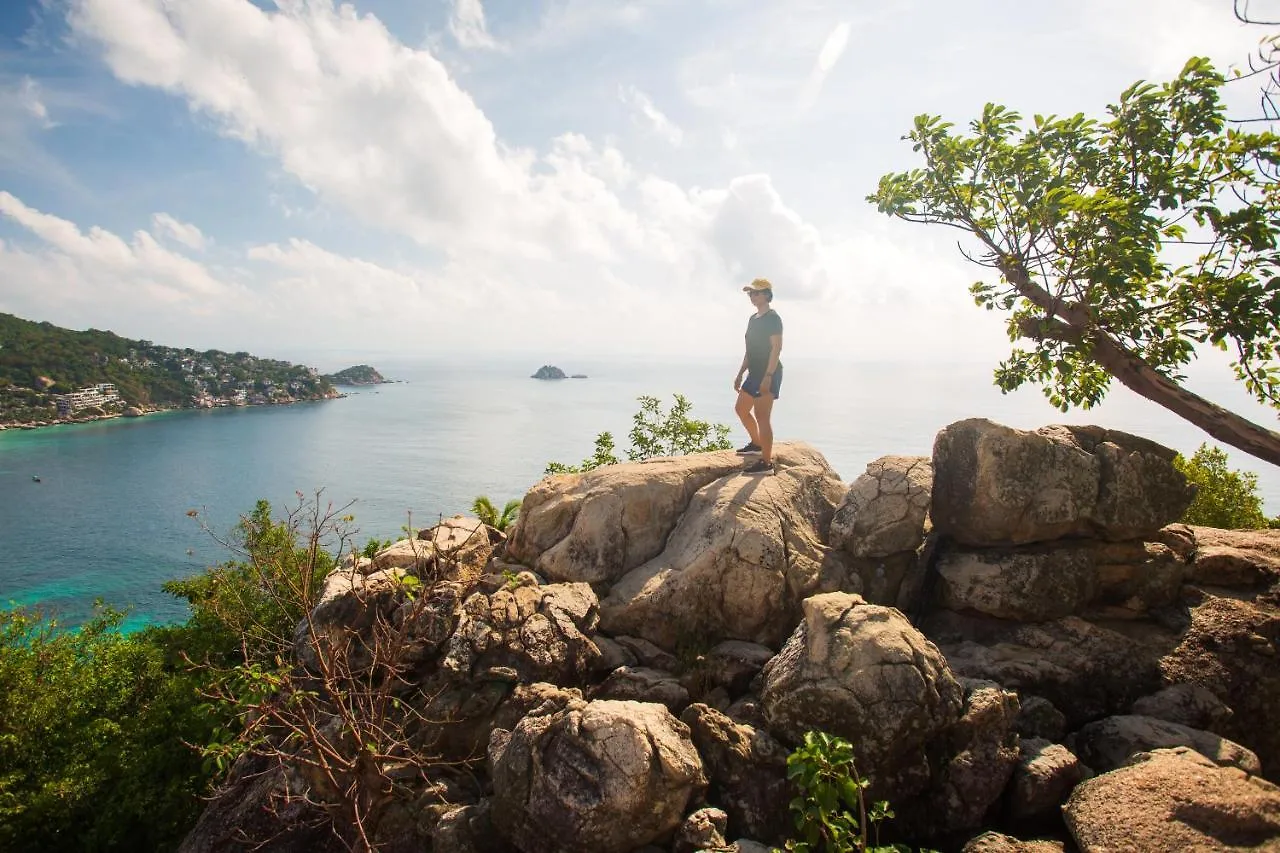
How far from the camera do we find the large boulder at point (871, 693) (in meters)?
8.13

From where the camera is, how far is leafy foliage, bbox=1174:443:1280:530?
840 inches

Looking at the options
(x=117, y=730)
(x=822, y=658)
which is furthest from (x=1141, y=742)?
(x=117, y=730)

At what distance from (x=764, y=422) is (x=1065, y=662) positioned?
6.37 metres

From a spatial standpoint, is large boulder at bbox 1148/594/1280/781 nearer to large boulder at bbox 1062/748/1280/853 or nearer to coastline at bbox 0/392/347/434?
large boulder at bbox 1062/748/1280/853

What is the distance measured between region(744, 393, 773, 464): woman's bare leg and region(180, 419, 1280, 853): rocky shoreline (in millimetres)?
618

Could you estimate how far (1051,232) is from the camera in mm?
12125

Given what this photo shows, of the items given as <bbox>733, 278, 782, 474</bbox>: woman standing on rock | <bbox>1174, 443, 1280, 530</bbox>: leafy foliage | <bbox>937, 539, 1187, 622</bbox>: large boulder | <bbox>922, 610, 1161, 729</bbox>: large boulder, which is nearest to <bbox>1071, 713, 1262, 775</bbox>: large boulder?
<bbox>922, 610, 1161, 729</bbox>: large boulder

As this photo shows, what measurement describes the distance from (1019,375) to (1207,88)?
5718 mm

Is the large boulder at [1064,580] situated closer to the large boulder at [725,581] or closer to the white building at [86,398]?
the large boulder at [725,581]

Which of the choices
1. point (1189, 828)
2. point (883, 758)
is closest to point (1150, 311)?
point (1189, 828)

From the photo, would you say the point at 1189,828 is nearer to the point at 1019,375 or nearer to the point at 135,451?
the point at 1019,375

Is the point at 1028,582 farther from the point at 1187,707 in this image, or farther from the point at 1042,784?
the point at 1042,784

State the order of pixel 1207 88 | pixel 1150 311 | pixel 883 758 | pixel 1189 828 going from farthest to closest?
1. pixel 1150 311
2. pixel 1207 88
3. pixel 883 758
4. pixel 1189 828

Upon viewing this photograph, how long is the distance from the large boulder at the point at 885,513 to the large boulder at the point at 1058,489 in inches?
31.5
